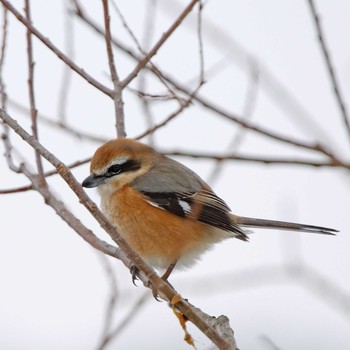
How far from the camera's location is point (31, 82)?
115 inches

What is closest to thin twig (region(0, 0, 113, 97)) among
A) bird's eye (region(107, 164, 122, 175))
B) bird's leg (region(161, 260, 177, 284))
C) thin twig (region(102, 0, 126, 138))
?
thin twig (region(102, 0, 126, 138))

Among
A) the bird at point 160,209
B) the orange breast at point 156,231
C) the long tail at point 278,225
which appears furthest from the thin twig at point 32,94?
the long tail at point 278,225

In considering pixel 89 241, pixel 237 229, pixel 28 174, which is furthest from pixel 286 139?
pixel 237 229

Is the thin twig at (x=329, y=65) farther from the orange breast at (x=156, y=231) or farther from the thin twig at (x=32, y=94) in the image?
the orange breast at (x=156, y=231)

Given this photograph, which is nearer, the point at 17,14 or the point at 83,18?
the point at 17,14

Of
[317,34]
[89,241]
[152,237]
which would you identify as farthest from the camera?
[152,237]

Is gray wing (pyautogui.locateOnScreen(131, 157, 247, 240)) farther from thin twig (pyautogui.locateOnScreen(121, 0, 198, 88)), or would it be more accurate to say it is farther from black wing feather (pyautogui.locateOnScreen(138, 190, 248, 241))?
thin twig (pyautogui.locateOnScreen(121, 0, 198, 88))

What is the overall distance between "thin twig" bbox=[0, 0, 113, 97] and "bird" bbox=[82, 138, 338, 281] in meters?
0.40

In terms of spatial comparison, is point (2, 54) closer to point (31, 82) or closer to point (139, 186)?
point (31, 82)

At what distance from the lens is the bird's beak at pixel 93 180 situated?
3.91 m

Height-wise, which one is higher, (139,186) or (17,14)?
(139,186)

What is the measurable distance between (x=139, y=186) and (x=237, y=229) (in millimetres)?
675

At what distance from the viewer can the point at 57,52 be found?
9.98 ft

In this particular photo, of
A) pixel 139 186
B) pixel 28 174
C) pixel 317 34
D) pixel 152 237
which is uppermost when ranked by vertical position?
pixel 139 186
